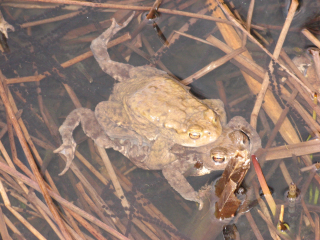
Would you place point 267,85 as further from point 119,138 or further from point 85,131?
point 85,131

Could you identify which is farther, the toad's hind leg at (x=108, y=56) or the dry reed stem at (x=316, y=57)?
the toad's hind leg at (x=108, y=56)

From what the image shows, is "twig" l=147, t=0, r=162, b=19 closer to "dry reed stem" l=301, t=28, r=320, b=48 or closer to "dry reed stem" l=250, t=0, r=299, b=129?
"dry reed stem" l=250, t=0, r=299, b=129

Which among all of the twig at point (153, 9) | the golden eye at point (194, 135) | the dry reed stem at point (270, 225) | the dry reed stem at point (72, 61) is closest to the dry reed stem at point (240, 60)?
the twig at point (153, 9)

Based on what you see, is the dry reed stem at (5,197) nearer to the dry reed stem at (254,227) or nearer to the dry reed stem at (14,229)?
the dry reed stem at (14,229)

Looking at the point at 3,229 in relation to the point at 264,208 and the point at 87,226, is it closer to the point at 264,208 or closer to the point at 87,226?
the point at 87,226

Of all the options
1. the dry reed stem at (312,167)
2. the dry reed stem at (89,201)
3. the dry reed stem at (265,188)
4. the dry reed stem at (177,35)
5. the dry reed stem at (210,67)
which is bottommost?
the dry reed stem at (312,167)

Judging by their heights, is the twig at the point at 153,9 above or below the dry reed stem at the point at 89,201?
above

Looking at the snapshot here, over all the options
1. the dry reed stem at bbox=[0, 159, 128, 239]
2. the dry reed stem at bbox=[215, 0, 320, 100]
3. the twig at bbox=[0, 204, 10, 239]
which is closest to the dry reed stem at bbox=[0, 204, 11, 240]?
the twig at bbox=[0, 204, 10, 239]
